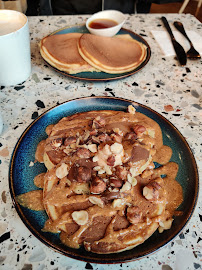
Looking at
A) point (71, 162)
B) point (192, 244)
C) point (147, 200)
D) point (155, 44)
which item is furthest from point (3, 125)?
point (155, 44)

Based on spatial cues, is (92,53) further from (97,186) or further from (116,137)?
(97,186)

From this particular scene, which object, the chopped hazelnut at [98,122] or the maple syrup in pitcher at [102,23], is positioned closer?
the chopped hazelnut at [98,122]

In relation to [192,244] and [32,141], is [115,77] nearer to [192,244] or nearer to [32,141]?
[32,141]

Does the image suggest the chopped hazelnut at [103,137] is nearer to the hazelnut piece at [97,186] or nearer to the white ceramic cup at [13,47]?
the hazelnut piece at [97,186]

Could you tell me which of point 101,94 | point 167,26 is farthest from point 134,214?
point 167,26

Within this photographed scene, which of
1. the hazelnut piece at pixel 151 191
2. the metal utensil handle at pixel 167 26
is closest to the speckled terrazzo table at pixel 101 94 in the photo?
the metal utensil handle at pixel 167 26

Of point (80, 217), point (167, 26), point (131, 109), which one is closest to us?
point (80, 217)

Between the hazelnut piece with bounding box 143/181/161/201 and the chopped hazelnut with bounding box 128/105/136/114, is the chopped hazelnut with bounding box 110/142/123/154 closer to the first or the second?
the hazelnut piece with bounding box 143/181/161/201
